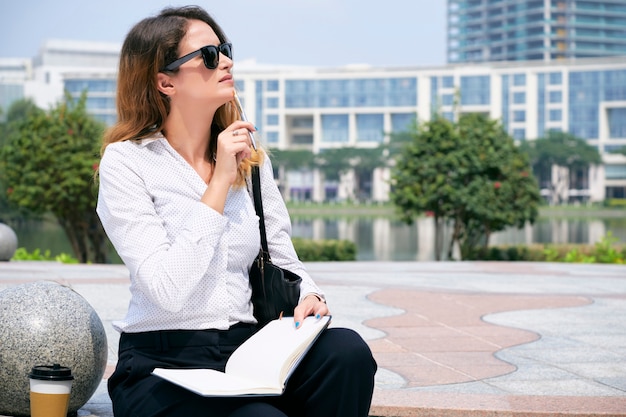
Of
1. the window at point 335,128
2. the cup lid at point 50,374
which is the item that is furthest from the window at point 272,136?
the cup lid at point 50,374

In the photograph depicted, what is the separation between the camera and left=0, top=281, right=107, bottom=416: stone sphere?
375cm

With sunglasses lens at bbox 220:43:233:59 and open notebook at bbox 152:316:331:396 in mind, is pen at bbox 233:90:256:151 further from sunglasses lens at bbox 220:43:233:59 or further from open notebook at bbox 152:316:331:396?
open notebook at bbox 152:316:331:396

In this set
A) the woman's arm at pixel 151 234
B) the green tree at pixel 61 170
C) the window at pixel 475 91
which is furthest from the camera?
the window at pixel 475 91

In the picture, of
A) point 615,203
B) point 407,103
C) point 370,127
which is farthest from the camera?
point 370,127

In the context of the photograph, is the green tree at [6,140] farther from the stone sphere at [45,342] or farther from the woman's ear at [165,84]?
the woman's ear at [165,84]

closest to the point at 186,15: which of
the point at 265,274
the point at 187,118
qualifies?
the point at 187,118

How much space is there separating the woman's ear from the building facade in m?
92.5

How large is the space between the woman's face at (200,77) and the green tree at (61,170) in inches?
604

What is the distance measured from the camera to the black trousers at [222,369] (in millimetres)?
2545

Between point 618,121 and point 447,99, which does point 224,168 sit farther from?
point 618,121

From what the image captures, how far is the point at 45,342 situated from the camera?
12.3ft

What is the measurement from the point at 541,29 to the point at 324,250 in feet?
395

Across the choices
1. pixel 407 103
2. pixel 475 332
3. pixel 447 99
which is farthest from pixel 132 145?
pixel 407 103

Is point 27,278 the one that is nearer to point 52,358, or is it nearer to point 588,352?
point 588,352
